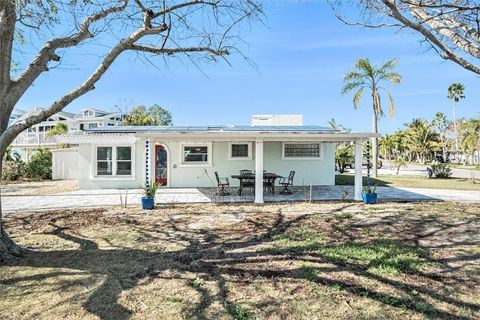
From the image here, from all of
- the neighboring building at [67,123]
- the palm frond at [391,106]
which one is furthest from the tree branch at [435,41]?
the neighboring building at [67,123]

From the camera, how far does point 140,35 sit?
580cm

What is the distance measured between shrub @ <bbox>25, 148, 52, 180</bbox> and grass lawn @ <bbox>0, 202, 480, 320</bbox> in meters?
15.5

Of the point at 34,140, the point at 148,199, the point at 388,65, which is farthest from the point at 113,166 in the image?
the point at 34,140

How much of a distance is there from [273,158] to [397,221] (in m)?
8.81

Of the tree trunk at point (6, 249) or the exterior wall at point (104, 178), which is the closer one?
the tree trunk at point (6, 249)

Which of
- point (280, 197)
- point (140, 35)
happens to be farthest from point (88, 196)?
point (140, 35)

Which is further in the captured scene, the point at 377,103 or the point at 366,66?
the point at 377,103

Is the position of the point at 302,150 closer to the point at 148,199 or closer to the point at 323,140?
the point at 323,140

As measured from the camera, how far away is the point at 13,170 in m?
21.5

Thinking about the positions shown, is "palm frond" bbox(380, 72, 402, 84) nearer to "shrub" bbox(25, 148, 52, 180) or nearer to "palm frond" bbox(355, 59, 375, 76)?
"palm frond" bbox(355, 59, 375, 76)

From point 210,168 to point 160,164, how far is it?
114 inches

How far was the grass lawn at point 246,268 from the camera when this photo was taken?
12.4ft

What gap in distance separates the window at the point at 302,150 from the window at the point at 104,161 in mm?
9508

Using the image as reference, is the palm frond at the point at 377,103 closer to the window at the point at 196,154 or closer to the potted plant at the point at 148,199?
the window at the point at 196,154
